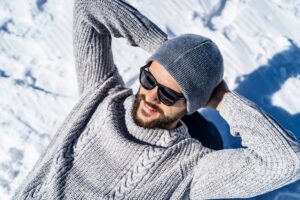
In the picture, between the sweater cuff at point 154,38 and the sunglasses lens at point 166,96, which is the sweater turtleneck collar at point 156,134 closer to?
the sunglasses lens at point 166,96

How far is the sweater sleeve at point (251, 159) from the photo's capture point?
6.19 feet

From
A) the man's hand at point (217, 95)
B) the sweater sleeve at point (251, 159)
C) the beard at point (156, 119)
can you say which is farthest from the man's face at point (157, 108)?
the sweater sleeve at point (251, 159)

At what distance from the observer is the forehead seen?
6.84 feet

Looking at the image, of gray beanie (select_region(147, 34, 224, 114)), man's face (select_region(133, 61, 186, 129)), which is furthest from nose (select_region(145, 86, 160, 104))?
gray beanie (select_region(147, 34, 224, 114))

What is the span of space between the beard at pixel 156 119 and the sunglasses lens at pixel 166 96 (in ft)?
0.32

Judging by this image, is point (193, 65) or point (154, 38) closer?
point (193, 65)

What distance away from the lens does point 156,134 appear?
7.59 feet

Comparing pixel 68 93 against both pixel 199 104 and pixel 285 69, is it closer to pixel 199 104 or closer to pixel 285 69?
pixel 199 104

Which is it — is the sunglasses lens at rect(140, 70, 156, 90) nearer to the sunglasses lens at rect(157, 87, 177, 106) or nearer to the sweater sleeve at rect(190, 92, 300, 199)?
the sunglasses lens at rect(157, 87, 177, 106)

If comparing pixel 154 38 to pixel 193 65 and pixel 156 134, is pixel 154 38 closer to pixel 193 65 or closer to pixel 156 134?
pixel 193 65

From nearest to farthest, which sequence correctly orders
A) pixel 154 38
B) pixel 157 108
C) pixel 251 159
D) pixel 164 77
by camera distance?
1. pixel 251 159
2. pixel 164 77
3. pixel 157 108
4. pixel 154 38

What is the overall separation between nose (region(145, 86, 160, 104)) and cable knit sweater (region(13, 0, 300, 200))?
8.6 inches

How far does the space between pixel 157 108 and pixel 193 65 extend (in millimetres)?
351

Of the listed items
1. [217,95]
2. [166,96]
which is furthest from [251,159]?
[166,96]
